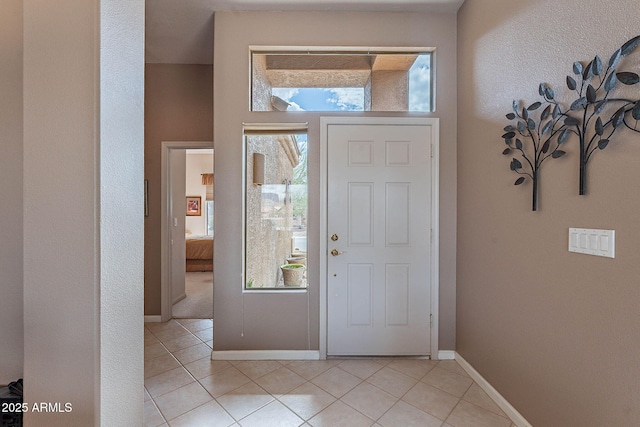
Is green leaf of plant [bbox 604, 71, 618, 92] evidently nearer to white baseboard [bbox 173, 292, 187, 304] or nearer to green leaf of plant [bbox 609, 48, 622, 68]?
green leaf of plant [bbox 609, 48, 622, 68]

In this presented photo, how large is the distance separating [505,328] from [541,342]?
0.96ft

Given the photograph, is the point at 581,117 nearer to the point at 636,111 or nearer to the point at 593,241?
the point at 636,111

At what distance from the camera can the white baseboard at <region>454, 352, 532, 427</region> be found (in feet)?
5.55

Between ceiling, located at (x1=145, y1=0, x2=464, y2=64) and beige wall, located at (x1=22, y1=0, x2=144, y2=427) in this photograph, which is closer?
beige wall, located at (x1=22, y1=0, x2=144, y2=427)

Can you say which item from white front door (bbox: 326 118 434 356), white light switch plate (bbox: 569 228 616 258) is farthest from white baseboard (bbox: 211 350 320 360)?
white light switch plate (bbox: 569 228 616 258)

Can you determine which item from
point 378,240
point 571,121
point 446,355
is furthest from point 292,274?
point 571,121

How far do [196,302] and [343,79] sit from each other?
3.62 m

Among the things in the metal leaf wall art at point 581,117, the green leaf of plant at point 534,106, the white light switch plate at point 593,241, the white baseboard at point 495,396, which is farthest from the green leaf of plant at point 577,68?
the white baseboard at point 495,396

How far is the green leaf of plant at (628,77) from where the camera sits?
1087mm

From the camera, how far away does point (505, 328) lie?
185 cm

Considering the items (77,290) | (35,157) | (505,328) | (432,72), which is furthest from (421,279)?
(35,157)

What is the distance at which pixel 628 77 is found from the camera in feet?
3.61

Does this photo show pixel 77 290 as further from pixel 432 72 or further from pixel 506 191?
pixel 432 72

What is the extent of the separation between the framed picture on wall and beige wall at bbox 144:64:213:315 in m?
5.28
